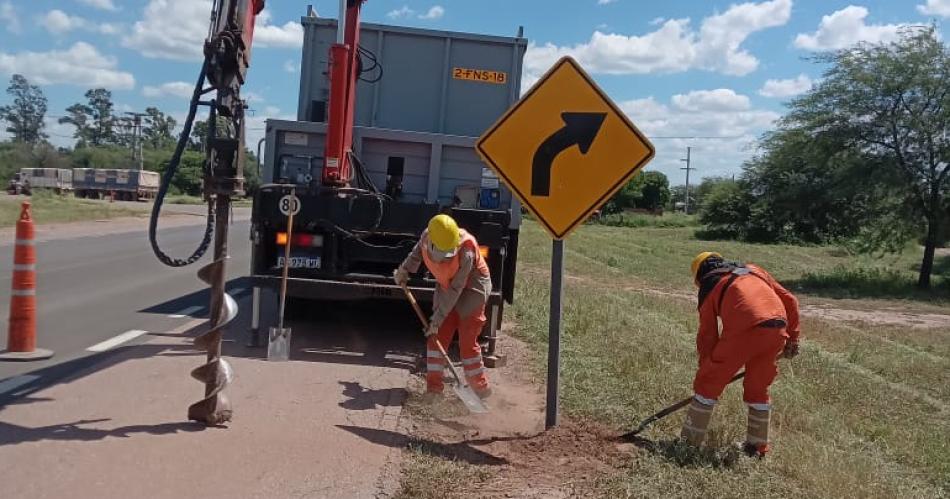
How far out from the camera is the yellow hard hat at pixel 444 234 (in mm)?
6516

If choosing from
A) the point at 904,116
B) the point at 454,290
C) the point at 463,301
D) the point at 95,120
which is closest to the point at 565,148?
the point at 454,290

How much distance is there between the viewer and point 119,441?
522cm

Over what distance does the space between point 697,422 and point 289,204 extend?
4499 mm

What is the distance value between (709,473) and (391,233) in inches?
171

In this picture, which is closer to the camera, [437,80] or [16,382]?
[16,382]

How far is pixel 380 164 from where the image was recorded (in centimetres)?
952

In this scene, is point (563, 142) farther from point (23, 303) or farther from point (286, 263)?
point (23, 303)

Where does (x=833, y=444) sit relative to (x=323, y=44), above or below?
below

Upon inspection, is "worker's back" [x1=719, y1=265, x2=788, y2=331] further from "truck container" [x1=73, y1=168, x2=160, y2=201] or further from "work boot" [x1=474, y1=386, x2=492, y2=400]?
"truck container" [x1=73, y1=168, x2=160, y2=201]

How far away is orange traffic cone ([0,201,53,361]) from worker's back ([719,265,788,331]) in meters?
5.90

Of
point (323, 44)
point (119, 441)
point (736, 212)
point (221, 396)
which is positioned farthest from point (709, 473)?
point (736, 212)

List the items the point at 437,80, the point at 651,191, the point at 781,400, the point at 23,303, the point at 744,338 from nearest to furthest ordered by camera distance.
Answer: the point at 744,338, the point at 781,400, the point at 23,303, the point at 437,80, the point at 651,191

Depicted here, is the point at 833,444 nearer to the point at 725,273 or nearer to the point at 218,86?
the point at 725,273

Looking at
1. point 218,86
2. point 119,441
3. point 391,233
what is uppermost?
point 218,86
